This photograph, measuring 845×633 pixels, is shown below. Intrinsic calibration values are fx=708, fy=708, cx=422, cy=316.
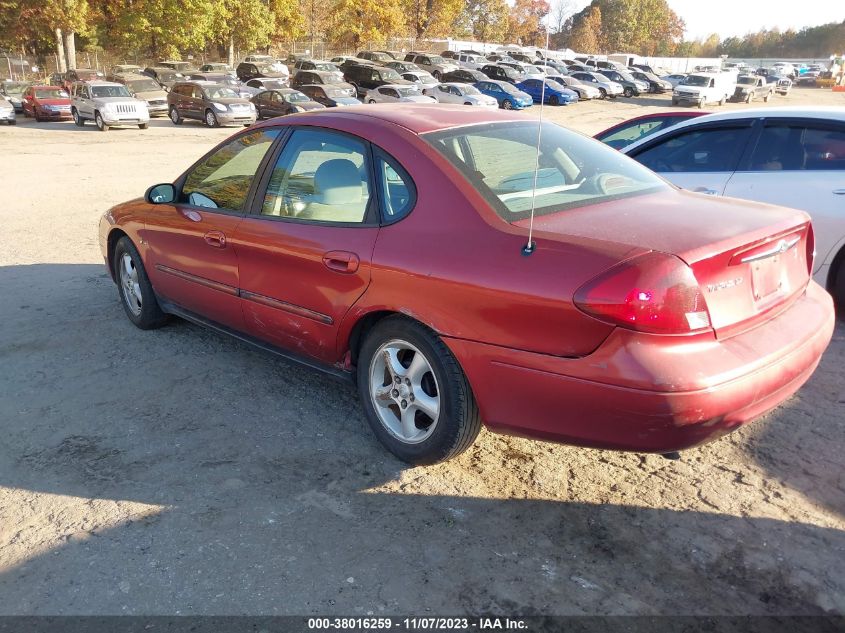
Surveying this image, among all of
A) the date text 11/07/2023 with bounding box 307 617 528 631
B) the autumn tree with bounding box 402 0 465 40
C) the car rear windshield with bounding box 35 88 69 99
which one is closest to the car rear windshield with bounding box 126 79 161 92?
the car rear windshield with bounding box 35 88 69 99

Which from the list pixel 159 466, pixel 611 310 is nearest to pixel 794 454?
pixel 611 310

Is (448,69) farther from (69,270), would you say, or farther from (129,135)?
(69,270)

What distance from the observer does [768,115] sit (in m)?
5.57

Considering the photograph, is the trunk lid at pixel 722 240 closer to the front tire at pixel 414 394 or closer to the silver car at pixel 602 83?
the front tire at pixel 414 394

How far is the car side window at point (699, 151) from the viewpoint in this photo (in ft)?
18.5

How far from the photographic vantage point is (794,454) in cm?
354

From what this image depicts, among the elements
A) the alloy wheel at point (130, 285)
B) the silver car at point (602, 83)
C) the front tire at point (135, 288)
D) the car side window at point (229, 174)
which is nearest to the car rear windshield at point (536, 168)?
the car side window at point (229, 174)

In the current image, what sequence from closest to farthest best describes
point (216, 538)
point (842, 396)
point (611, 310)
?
1. point (611, 310)
2. point (216, 538)
3. point (842, 396)

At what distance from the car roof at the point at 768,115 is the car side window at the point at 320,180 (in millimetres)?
3379

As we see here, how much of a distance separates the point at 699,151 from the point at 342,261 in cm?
378

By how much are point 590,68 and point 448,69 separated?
46.2 feet

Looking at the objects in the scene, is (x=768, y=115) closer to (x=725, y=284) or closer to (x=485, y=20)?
(x=725, y=284)

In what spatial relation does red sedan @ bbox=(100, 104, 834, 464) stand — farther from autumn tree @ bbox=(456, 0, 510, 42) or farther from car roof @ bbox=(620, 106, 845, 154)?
autumn tree @ bbox=(456, 0, 510, 42)

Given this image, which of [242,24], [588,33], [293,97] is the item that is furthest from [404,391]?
[588,33]
